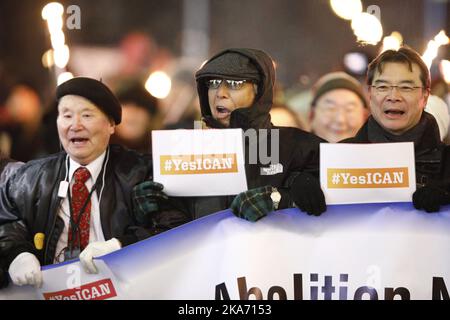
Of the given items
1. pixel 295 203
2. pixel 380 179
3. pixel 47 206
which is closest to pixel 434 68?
pixel 380 179

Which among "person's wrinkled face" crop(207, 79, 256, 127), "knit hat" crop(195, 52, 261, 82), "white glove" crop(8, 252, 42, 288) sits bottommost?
"white glove" crop(8, 252, 42, 288)

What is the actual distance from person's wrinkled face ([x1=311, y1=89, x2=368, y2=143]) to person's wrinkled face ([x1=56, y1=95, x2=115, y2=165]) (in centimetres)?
101

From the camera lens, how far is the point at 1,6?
344 centimetres

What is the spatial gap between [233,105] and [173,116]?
0.30 meters

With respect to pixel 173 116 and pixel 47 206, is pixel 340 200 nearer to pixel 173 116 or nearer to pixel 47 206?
pixel 173 116

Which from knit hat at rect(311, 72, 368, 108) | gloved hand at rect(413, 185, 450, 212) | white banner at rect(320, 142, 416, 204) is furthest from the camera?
knit hat at rect(311, 72, 368, 108)

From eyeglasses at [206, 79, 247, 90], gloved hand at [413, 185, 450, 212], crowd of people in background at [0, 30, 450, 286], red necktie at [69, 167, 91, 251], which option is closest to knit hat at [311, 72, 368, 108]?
crowd of people in background at [0, 30, 450, 286]

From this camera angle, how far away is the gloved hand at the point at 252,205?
3232 mm

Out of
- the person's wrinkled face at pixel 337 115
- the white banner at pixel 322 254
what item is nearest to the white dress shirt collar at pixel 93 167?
the white banner at pixel 322 254

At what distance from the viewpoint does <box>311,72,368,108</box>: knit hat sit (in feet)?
11.1

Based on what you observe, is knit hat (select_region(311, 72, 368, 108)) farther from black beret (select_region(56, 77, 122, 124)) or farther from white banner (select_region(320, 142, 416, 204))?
black beret (select_region(56, 77, 122, 124))

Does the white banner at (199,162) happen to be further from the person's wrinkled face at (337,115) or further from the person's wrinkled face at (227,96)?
the person's wrinkled face at (337,115)

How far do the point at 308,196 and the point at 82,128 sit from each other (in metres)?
1.11

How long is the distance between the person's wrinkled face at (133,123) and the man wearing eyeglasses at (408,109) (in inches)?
43.0
